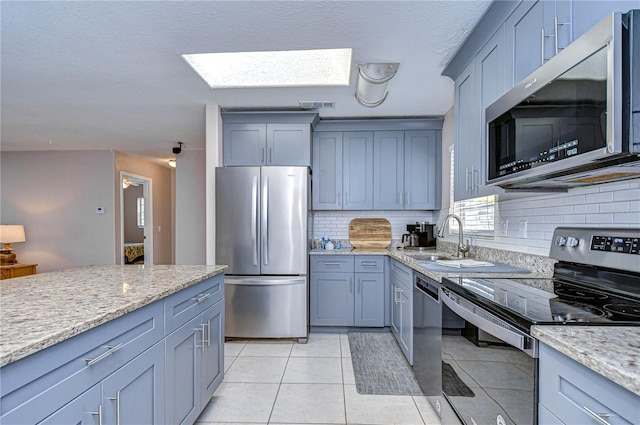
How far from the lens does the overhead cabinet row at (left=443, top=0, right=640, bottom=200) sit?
1324 mm

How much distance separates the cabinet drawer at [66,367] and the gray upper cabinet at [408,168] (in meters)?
3.15

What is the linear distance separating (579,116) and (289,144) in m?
2.81

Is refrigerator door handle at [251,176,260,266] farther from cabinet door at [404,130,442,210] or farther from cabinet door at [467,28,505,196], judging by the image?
cabinet door at [467,28,505,196]

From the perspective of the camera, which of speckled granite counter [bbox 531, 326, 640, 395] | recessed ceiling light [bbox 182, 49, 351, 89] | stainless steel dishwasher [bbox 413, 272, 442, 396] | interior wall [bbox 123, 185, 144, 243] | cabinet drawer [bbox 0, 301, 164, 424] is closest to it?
speckled granite counter [bbox 531, 326, 640, 395]

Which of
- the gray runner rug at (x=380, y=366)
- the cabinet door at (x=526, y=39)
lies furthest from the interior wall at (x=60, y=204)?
the cabinet door at (x=526, y=39)

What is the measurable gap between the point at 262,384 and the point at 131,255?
636cm

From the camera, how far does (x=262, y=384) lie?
8.46 ft

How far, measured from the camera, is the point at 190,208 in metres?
5.95

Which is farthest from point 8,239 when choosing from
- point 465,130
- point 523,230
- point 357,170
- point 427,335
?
point 523,230

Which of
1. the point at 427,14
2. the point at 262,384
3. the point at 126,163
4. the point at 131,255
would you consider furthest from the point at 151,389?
the point at 131,255

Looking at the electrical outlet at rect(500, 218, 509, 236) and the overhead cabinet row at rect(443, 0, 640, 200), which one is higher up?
the overhead cabinet row at rect(443, 0, 640, 200)

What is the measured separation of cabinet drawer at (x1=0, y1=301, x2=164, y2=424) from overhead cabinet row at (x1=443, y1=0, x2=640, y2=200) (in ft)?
→ 6.39

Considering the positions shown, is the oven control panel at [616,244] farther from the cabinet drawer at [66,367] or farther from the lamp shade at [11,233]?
the lamp shade at [11,233]

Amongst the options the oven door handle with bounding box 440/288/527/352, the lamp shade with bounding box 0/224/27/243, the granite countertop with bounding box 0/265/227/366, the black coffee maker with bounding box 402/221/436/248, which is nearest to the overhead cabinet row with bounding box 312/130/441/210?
the black coffee maker with bounding box 402/221/436/248
